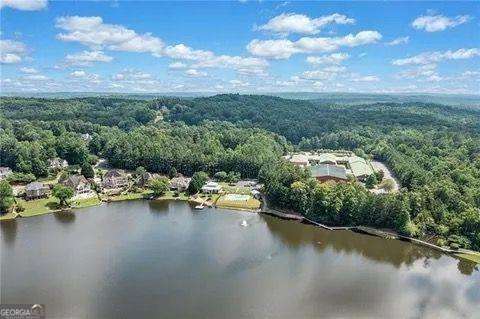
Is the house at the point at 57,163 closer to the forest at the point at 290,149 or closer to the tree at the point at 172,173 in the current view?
the forest at the point at 290,149

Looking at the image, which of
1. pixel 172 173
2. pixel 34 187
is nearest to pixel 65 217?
pixel 34 187

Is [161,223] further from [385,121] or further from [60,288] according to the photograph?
[385,121]

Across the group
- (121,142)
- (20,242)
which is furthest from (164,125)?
(20,242)

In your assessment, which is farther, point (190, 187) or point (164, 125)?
point (164, 125)

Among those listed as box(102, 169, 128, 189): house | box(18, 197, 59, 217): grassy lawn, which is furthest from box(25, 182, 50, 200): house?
box(102, 169, 128, 189): house

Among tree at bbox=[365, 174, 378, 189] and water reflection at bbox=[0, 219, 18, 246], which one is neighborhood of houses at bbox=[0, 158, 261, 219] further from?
tree at bbox=[365, 174, 378, 189]
